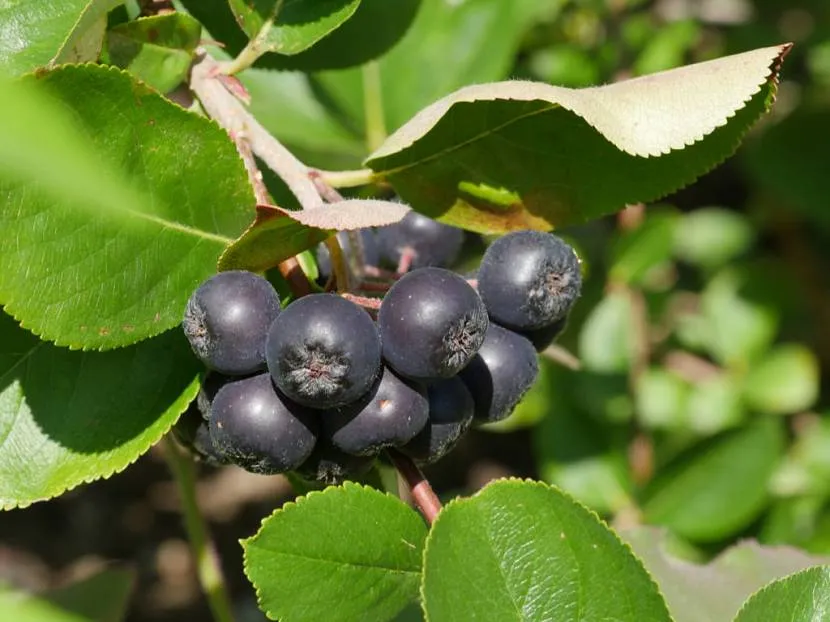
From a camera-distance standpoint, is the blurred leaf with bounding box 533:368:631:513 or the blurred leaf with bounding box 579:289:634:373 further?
the blurred leaf with bounding box 579:289:634:373

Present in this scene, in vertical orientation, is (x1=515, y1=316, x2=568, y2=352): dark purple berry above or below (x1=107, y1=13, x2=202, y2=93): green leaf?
below

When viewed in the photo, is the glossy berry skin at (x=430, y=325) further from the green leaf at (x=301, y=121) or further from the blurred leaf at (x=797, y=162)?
the blurred leaf at (x=797, y=162)

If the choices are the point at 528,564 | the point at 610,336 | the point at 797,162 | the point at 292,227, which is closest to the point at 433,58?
the point at 610,336

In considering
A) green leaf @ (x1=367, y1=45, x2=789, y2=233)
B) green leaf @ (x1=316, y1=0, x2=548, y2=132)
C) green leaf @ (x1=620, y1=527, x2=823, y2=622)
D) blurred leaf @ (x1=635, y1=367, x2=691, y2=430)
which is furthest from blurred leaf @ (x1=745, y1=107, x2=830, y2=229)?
green leaf @ (x1=367, y1=45, x2=789, y2=233)

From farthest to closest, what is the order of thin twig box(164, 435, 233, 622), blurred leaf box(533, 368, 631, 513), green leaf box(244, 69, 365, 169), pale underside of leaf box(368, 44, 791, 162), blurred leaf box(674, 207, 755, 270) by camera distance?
blurred leaf box(674, 207, 755, 270) < blurred leaf box(533, 368, 631, 513) < green leaf box(244, 69, 365, 169) < thin twig box(164, 435, 233, 622) < pale underside of leaf box(368, 44, 791, 162)

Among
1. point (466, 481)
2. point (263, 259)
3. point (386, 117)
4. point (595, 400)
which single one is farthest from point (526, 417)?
point (263, 259)

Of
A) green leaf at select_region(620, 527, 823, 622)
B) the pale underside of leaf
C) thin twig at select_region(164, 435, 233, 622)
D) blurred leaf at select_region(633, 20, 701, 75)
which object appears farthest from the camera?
blurred leaf at select_region(633, 20, 701, 75)

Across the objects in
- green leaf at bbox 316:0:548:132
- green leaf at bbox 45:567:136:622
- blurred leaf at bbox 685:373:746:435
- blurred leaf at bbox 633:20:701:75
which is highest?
green leaf at bbox 316:0:548:132

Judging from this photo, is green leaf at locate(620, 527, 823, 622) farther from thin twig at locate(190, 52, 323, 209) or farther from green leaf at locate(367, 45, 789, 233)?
thin twig at locate(190, 52, 323, 209)

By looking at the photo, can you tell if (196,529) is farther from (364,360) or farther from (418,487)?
(364,360)
